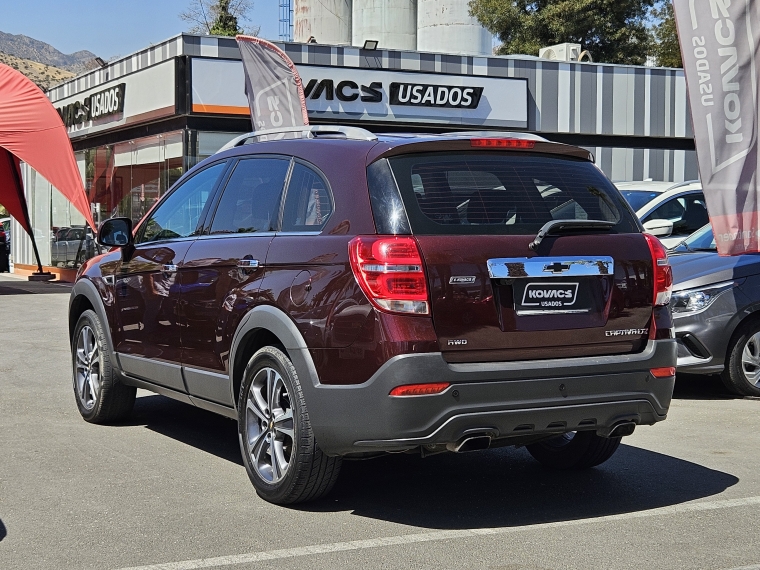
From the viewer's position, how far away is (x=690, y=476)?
20.0ft

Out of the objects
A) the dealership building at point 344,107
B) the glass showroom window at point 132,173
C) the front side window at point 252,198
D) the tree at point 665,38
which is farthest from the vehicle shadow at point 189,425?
the tree at point 665,38

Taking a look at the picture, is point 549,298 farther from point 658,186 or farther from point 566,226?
point 658,186

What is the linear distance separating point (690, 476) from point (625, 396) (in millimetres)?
1294

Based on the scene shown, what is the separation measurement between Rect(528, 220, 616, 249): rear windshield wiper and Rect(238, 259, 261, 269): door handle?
4.69 ft

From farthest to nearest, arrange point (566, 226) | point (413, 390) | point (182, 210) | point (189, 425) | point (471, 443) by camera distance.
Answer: point (189, 425) < point (182, 210) < point (566, 226) < point (471, 443) < point (413, 390)

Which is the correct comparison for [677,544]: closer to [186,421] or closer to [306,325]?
[306,325]

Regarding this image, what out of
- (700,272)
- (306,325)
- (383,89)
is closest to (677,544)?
(306,325)

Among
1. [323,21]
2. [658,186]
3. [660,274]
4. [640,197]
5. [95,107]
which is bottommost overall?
[660,274]

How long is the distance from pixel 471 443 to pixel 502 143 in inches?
58.8

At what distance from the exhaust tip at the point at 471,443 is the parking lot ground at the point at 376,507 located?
0.40 meters

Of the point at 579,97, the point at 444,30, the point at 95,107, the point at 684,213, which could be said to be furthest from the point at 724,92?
the point at 444,30

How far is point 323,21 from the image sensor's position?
139ft

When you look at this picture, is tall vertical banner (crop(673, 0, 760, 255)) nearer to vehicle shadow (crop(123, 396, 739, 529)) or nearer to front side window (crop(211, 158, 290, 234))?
vehicle shadow (crop(123, 396, 739, 529))

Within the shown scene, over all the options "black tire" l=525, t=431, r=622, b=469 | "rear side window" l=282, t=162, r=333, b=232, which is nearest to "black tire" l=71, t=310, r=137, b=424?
"rear side window" l=282, t=162, r=333, b=232
